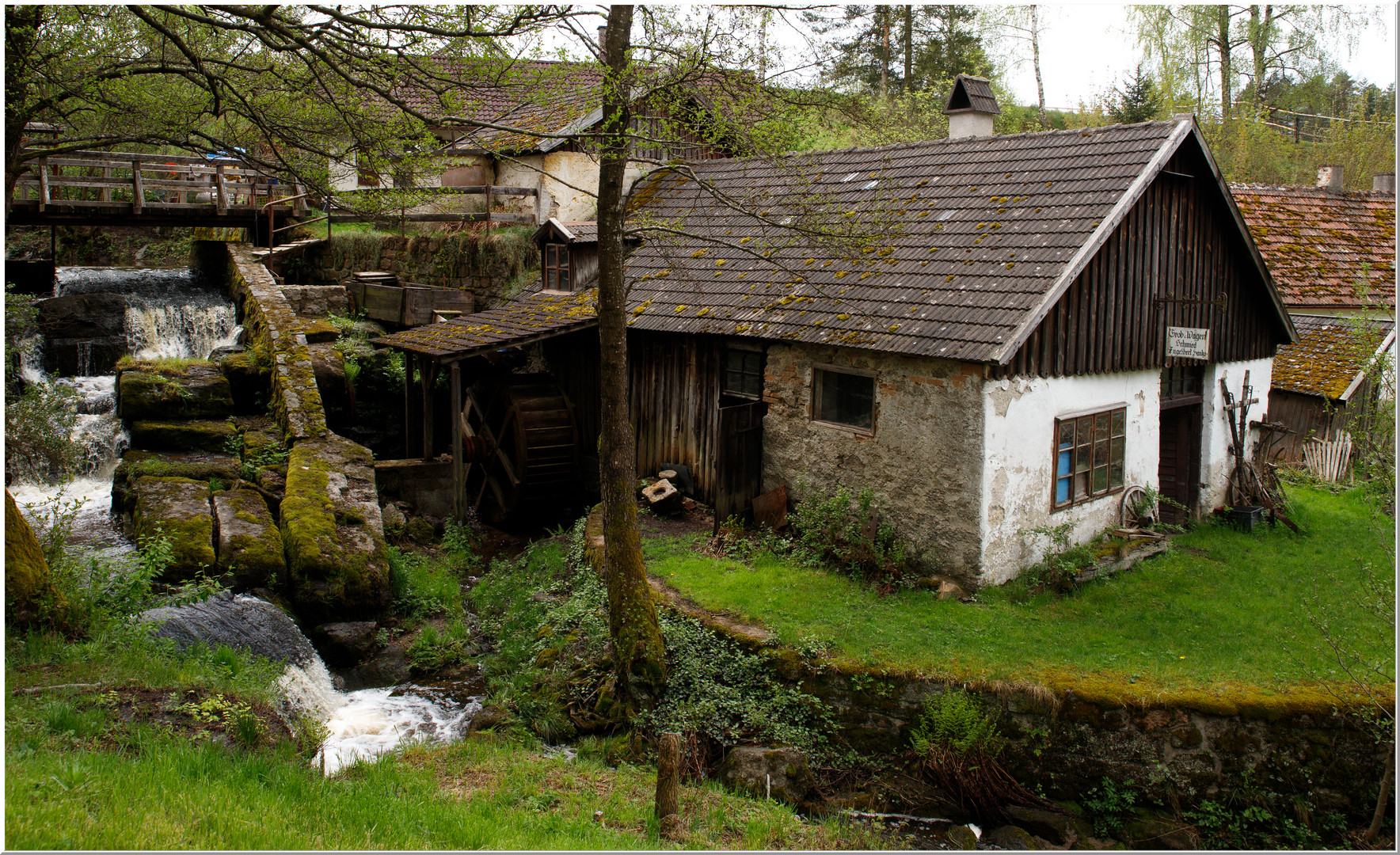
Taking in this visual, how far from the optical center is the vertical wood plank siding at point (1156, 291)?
982cm

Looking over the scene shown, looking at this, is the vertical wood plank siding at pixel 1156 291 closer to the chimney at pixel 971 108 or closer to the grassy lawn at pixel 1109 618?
the grassy lawn at pixel 1109 618

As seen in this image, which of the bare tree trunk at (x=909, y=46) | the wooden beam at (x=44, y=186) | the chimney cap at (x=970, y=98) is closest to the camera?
the chimney cap at (x=970, y=98)

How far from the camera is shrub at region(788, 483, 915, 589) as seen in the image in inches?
380

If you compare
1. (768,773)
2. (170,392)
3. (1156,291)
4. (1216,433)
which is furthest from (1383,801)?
(170,392)

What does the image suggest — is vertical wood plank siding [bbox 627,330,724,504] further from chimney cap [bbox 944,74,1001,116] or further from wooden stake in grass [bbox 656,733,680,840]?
wooden stake in grass [bbox 656,733,680,840]

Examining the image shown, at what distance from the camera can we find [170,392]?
12.5m

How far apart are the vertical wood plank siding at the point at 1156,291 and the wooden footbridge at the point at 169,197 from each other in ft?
32.6

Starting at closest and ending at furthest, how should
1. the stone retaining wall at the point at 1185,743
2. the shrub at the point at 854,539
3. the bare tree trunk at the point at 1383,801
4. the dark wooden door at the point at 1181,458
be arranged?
the bare tree trunk at the point at 1383,801
the stone retaining wall at the point at 1185,743
the shrub at the point at 854,539
the dark wooden door at the point at 1181,458

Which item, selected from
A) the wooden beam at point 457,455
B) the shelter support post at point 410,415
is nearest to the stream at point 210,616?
the shelter support post at point 410,415

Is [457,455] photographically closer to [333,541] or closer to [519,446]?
[519,446]

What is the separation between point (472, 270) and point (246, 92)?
9.71 metres

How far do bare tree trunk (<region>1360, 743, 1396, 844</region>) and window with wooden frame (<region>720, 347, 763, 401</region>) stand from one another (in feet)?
23.1

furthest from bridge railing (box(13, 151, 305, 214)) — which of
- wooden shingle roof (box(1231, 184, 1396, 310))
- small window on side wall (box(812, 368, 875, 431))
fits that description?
wooden shingle roof (box(1231, 184, 1396, 310))

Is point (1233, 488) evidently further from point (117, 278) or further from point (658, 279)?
point (117, 278)
